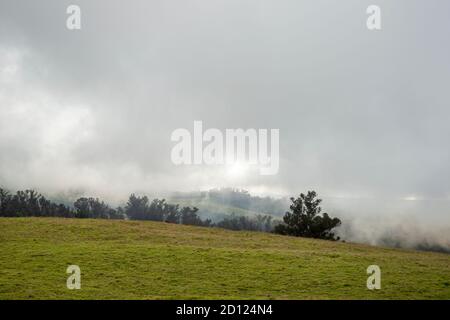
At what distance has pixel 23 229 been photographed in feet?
145

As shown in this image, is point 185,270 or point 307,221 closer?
point 185,270

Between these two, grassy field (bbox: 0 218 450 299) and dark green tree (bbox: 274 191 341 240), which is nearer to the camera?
grassy field (bbox: 0 218 450 299)

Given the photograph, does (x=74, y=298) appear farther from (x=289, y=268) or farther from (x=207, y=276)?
(x=289, y=268)

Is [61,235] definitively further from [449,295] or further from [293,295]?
[449,295]

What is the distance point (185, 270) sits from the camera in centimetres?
2742

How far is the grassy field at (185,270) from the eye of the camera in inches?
861

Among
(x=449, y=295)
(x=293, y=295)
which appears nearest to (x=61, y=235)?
(x=293, y=295)

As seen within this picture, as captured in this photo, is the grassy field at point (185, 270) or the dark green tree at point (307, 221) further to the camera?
the dark green tree at point (307, 221)

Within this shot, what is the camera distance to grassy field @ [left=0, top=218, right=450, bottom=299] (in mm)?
21875

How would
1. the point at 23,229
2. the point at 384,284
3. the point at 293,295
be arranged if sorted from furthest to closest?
the point at 23,229 < the point at 384,284 < the point at 293,295
